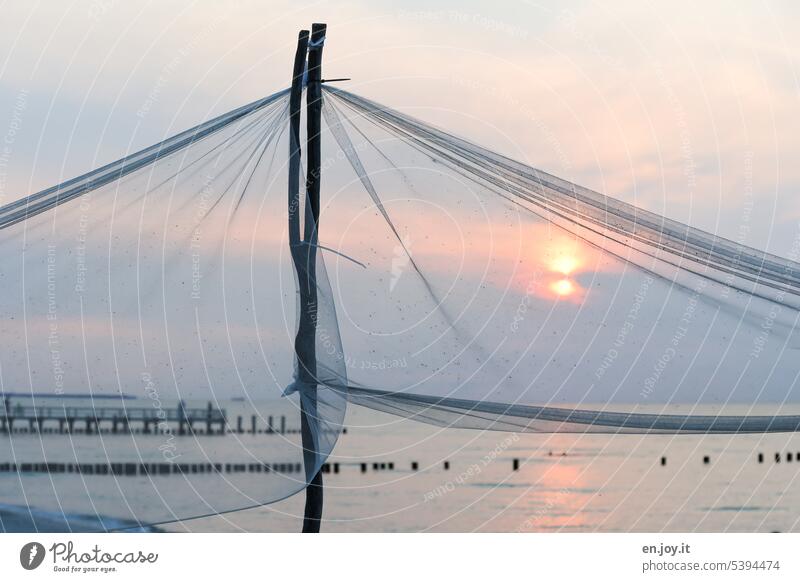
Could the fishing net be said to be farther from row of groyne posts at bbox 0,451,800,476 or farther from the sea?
the sea

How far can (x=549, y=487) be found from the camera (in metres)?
31.1

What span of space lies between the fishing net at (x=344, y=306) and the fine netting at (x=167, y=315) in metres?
0.02

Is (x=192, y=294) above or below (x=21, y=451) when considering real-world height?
above

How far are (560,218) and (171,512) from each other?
3465 mm

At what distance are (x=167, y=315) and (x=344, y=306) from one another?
62.1 inches

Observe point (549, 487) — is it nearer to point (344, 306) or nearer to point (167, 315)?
point (344, 306)

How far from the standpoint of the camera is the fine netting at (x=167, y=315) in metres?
8.38

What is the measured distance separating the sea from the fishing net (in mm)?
802

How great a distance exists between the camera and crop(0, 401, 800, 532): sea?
22.7 metres

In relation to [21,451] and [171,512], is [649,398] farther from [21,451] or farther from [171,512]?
[21,451]

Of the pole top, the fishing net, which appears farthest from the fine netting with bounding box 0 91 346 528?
the pole top

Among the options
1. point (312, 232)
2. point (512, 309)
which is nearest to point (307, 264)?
point (312, 232)

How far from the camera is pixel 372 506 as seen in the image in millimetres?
29375
